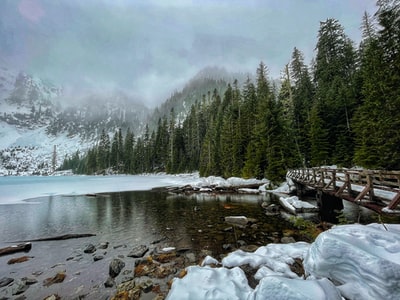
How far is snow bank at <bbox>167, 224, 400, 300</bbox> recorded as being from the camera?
2623mm

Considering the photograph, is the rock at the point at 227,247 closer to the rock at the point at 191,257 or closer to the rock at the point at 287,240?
the rock at the point at 191,257

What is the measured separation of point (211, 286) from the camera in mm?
4246

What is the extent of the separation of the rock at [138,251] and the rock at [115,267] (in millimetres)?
691

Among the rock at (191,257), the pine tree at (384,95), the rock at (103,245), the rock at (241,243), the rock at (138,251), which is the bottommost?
the rock at (241,243)

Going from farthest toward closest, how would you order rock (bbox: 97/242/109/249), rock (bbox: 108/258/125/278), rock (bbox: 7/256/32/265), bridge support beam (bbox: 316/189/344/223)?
1. bridge support beam (bbox: 316/189/344/223)
2. rock (bbox: 97/242/109/249)
3. rock (bbox: 7/256/32/265)
4. rock (bbox: 108/258/125/278)

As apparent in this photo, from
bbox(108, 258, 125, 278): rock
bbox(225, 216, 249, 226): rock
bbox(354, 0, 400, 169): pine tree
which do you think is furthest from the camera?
bbox(354, 0, 400, 169): pine tree

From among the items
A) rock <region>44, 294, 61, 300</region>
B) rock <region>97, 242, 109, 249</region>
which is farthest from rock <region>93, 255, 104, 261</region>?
rock <region>44, 294, 61, 300</region>

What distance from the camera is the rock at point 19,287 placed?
213 inches

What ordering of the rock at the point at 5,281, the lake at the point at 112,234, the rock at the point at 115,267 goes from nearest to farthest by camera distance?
1. the rock at the point at 5,281
2. the rock at the point at 115,267
3. the lake at the point at 112,234

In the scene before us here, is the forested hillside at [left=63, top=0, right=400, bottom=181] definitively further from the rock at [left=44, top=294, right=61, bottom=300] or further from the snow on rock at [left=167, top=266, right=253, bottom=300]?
the rock at [left=44, top=294, right=61, bottom=300]

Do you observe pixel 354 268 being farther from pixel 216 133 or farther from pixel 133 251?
pixel 216 133

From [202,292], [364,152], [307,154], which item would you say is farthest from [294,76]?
[202,292]

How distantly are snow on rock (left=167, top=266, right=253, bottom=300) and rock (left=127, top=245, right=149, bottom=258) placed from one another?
3.44 metres

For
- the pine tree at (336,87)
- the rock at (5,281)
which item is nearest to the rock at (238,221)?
the rock at (5,281)
